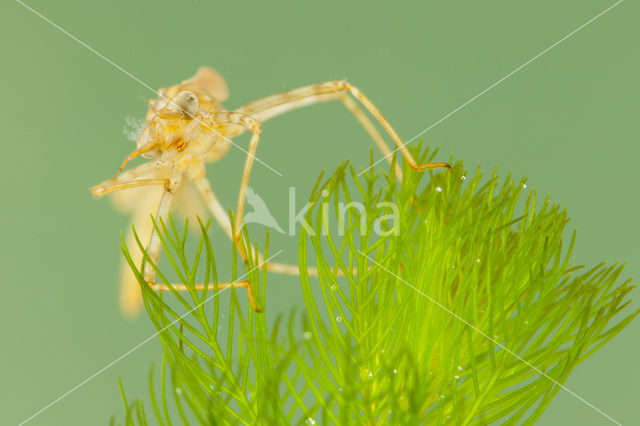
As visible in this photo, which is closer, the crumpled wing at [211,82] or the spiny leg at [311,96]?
the spiny leg at [311,96]

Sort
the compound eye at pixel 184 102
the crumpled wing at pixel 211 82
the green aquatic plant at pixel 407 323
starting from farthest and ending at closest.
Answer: the crumpled wing at pixel 211 82
the compound eye at pixel 184 102
the green aquatic plant at pixel 407 323

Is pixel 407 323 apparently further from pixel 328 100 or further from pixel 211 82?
pixel 211 82

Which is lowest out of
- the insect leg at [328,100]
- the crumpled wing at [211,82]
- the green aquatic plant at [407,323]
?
the green aquatic plant at [407,323]

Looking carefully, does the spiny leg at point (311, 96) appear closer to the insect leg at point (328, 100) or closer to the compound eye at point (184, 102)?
the insect leg at point (328, 100)

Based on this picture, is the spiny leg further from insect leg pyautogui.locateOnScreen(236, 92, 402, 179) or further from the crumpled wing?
the crumpled wing

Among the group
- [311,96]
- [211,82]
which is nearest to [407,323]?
[311,96]

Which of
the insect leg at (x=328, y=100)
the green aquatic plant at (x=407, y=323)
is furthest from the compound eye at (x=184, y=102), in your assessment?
the green aquatic plant at (x=407, y=323)

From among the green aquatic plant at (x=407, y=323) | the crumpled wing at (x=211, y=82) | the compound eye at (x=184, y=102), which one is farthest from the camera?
the crumpled wing at (x=211, y=82)
